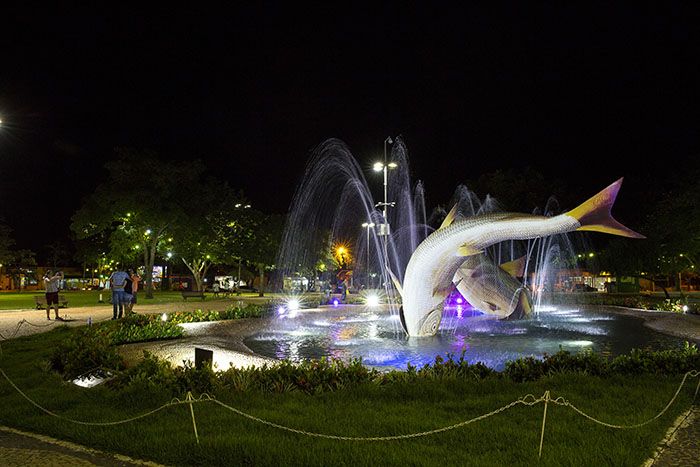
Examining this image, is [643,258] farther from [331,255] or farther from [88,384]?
[88,384]

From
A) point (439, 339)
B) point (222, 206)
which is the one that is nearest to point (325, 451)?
point (439, 339)

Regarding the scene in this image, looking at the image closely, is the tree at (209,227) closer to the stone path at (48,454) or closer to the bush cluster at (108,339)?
the bush cluster at (108,339)

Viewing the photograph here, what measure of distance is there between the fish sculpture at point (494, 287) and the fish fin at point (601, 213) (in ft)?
21.5

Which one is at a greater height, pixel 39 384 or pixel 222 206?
pixel 222 206

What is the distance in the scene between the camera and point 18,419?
6594 millimetres

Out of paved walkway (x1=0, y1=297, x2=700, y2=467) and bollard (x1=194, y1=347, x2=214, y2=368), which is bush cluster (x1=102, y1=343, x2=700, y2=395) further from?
paved walkway (x1=0, y1=297, x2=700, y2=467)

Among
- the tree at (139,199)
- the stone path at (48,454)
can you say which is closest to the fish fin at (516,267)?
the stone path at (48,454)

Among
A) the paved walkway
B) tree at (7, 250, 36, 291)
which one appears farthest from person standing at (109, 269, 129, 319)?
tree at (7, 250, 36, 291)

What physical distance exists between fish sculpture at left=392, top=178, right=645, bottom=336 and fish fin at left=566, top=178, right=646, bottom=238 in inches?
0.8

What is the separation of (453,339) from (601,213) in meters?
Result: 5.58

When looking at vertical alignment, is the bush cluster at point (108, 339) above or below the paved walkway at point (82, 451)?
above

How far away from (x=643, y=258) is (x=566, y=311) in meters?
18.2

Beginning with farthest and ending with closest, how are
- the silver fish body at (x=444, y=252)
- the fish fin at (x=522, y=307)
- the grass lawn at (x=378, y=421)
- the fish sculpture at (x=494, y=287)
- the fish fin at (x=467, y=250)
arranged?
the fish fin at (x=522, y=307)
the fish sculpture at (x=494, y=287)
the fish fin at (x=467, y=250)
the silver fish body at (x=444, y=252)
the grass lawn at (x=378, y=421)

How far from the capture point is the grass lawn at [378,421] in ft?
17.0
